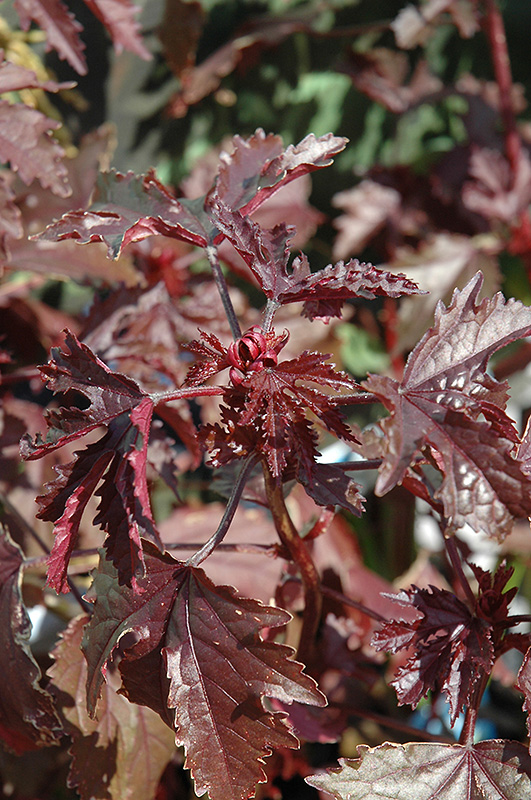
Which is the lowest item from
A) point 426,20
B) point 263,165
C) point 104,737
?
point 104,737

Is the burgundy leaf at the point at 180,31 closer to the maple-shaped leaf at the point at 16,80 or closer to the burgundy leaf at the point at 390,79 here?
the burgundy leaf at the point at 390,79

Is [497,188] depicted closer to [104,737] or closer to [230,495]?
[230,495]

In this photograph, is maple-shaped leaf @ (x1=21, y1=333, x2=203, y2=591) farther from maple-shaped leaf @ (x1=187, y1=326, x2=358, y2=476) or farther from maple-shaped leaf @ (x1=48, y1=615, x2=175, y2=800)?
maple-shaped leaf @ (x1=48, y1=615, x2=175, y2=800)

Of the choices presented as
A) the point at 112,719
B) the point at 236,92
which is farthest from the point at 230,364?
the point at 236,92

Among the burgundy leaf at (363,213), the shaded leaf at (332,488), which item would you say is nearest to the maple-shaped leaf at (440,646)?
the shaded leaf at (332,488)

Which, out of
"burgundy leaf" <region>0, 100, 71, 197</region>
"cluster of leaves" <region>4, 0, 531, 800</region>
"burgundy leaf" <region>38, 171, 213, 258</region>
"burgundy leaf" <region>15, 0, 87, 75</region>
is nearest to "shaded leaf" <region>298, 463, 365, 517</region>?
"cluster of leaves" <region>4, 0, 531, 800</region>

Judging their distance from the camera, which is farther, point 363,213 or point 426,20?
point 363,213

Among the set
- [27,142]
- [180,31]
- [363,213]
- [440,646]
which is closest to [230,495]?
[440,646]
